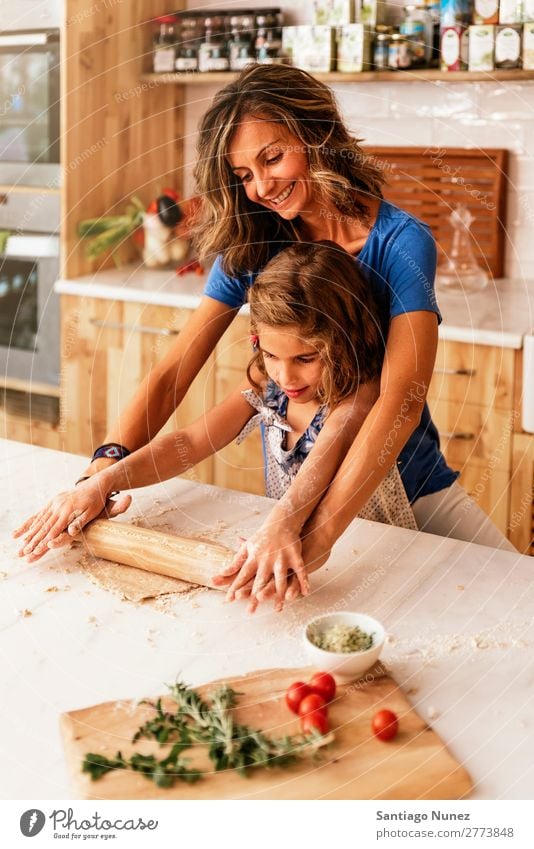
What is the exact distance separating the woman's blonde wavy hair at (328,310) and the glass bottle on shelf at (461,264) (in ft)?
3.89

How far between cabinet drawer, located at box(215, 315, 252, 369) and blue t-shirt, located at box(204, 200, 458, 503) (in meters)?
Answer: 0.89

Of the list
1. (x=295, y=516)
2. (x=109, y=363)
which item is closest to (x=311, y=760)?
(x=295, y=516)

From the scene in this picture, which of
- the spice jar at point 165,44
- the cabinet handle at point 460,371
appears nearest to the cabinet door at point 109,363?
the cabinet handle at point 460,371

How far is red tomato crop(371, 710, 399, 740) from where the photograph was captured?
3.03ft

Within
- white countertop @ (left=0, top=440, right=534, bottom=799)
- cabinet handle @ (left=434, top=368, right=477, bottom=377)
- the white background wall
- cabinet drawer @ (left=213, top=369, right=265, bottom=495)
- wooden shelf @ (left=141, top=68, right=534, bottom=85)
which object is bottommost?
cabinet drawer @ (left=213, top=369, right=265, bottom=495)

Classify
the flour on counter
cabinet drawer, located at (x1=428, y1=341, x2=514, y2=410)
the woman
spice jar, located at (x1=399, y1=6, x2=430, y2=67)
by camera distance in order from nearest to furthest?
1. the flour on counter
2. the woman
3. cabinet drawer, located at (x1=428, y1=341, x2=514, y2=410)
4. spice jar, located at (x1=399, y1=6, x2=430, y2=67)

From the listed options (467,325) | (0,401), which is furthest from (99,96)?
(467,325)

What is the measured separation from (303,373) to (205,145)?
0.40 metres

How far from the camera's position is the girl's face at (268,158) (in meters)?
1.45

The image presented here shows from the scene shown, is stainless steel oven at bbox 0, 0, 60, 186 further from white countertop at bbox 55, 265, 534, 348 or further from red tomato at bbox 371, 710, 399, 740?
red tomato at bbox 371, 710, 399, 740

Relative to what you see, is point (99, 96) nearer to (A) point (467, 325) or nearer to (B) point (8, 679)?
(A) point (467, 325)

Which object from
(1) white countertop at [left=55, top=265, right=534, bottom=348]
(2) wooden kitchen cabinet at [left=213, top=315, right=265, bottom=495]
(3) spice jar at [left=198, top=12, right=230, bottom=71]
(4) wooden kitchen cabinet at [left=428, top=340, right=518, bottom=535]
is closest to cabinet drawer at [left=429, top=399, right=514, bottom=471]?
(4) wooden kitchen cabinet at [left=428, top=340, right=518, bottom=535]

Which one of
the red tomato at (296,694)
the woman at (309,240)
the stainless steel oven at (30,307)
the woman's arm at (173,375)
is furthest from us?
the stainless steel oven at (30,307)

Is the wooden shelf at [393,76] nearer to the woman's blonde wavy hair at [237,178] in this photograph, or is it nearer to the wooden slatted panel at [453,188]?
the wooden slatted panel at [453,188]
